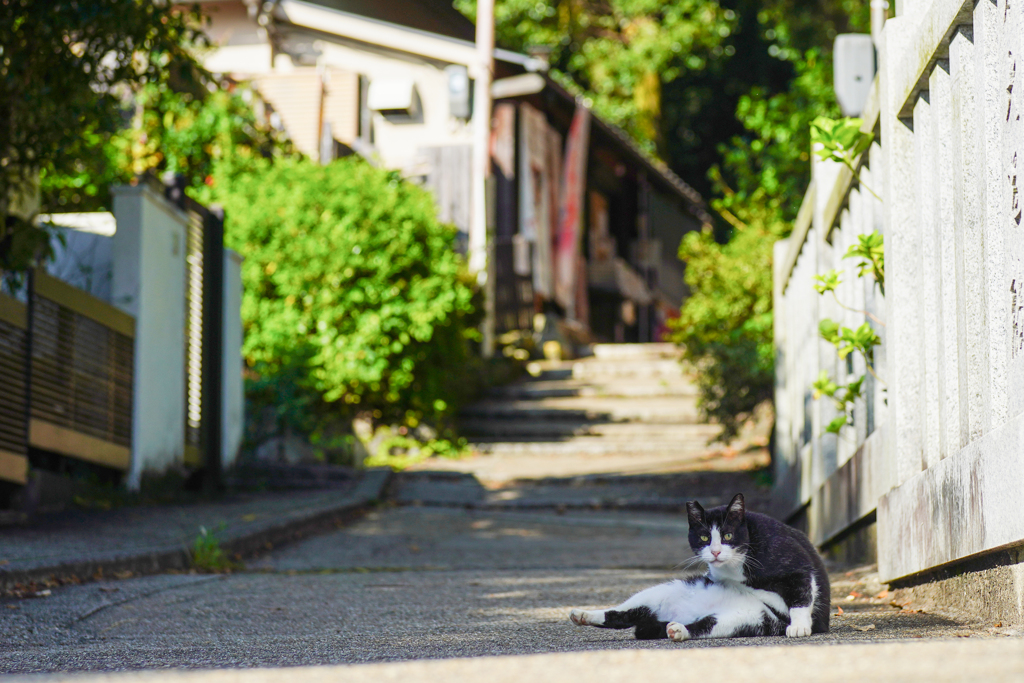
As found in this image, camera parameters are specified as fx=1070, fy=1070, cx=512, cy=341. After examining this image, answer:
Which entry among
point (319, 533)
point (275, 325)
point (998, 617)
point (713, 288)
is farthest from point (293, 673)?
point (713, 288)

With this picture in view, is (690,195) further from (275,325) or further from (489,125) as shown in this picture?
(275,325)

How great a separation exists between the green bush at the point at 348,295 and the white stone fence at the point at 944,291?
7.13m

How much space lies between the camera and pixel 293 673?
1.68 meters

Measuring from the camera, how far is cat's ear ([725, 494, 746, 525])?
3047 mm

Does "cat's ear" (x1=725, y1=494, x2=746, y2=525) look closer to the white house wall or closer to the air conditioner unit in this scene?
the white house wall

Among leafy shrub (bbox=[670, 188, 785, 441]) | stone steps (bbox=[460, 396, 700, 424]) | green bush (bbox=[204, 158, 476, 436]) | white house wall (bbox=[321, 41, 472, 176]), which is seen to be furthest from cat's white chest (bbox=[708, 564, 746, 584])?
white house wall (bbox=[321, 41, 472, 176])

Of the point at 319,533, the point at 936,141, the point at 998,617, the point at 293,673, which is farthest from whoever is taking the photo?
the point at 319,533

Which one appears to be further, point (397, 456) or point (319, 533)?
point (397, 456)

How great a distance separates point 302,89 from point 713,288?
6857 millimetres

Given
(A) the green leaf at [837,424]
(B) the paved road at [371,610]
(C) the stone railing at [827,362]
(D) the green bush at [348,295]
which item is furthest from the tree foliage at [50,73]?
(D) the green bush at [348,295]

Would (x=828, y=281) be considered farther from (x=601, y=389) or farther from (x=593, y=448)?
(x=601, y=389)

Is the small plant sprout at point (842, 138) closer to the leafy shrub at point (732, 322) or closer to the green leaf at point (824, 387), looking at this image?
the green leaf at point (824, 387)

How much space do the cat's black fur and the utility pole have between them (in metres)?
11.3

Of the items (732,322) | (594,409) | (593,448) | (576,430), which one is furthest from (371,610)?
(732,322)
